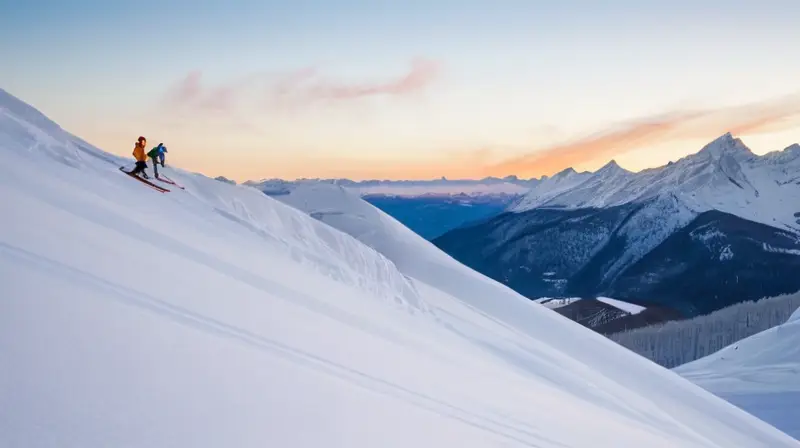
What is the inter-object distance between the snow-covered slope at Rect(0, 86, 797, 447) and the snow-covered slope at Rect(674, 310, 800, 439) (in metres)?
31.0

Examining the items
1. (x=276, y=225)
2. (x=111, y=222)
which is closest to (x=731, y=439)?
(x=276, y=225)

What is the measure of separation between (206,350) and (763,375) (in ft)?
204

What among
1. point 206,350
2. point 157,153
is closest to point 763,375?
point 157,153

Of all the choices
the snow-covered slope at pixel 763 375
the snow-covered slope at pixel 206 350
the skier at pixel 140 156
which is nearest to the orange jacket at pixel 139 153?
the skier at pixel 140 156

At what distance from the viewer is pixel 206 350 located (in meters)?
5.87

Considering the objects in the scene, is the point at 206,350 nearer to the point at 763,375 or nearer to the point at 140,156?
the point at 140,156

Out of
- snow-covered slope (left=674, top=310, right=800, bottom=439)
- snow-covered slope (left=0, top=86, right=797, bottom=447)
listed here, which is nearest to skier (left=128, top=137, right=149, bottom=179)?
snow-covered slope (left=0, top=86, right=797, bottom=447)

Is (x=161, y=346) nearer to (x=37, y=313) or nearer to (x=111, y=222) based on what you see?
(x=37, y=313)

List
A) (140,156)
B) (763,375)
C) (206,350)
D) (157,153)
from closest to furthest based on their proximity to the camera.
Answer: (206,350)
(140,156)
(157,153)
(763,375)

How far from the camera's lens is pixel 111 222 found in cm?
1095

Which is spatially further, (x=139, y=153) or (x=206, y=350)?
(x=139, y=153)

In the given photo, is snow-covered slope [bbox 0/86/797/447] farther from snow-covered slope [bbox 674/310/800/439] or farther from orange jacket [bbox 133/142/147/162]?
snow-covered slope [bbox 674/310/800/439]

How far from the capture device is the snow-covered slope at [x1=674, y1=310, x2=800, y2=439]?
4538 cm

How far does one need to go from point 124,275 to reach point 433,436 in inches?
174
